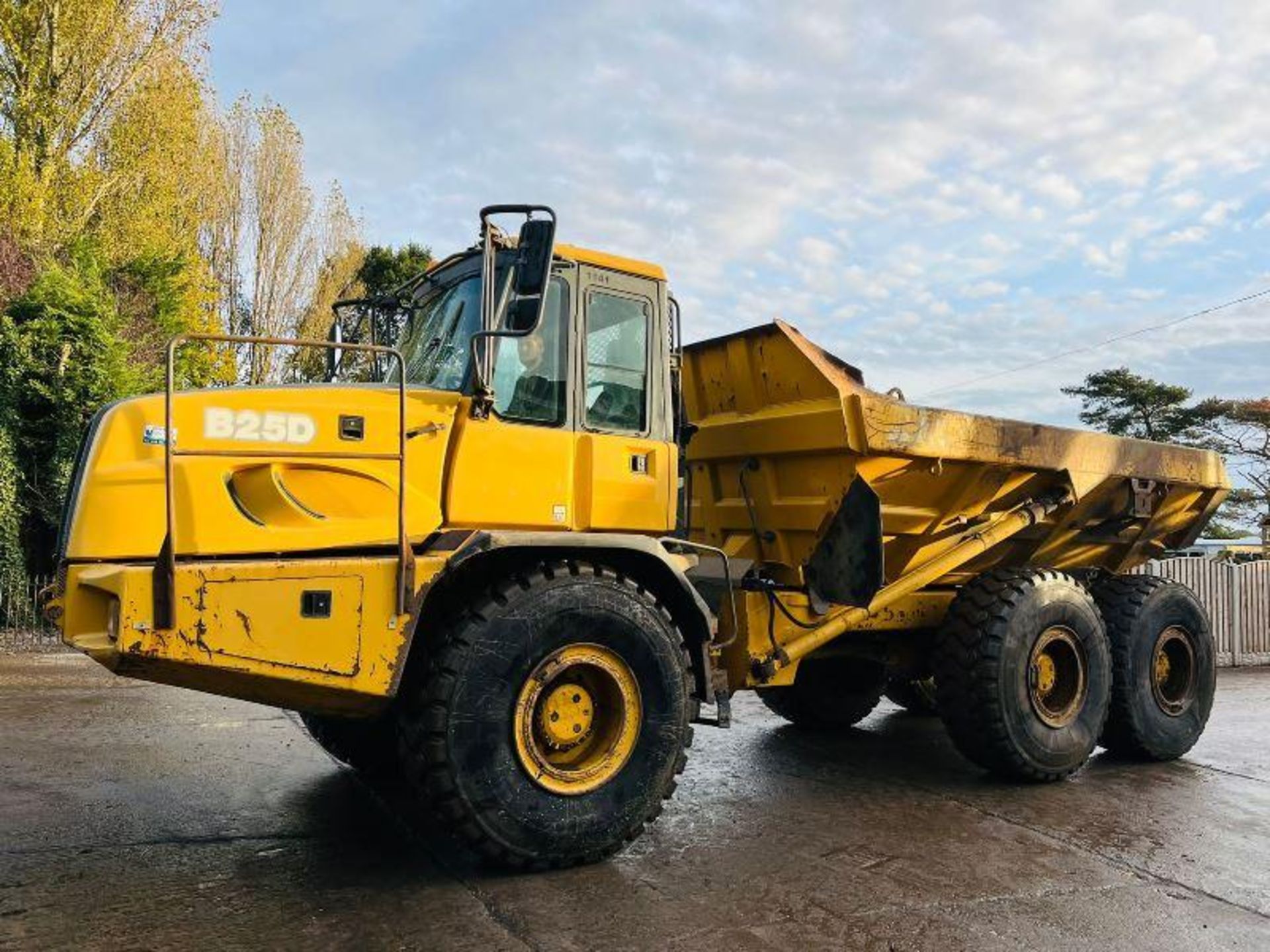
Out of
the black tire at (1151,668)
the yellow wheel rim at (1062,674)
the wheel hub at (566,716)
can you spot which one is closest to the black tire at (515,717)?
the wheel hub at (566,716)

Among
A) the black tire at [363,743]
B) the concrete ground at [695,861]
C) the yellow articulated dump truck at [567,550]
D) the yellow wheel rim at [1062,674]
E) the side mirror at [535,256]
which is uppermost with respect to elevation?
the side mirror at [535,256]

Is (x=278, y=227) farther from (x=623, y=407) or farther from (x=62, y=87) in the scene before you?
(x=623, y=407)

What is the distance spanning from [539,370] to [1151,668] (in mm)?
4978

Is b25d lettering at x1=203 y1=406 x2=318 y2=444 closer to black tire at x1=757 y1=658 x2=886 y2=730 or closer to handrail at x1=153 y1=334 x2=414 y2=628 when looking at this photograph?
handrail at x1=153 y1=334 x2=414 y2=628

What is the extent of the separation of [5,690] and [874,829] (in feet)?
26.6

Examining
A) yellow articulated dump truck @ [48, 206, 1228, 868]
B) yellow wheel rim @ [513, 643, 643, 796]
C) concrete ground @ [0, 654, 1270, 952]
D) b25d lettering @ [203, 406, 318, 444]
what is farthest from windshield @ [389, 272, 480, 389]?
concrete ground @ [0, 654, 1270, 952]

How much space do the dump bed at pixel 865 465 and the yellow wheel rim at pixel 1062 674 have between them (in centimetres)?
74

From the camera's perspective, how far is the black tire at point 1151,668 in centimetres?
683

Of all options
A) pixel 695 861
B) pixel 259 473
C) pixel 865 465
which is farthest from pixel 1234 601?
pixel 259 473

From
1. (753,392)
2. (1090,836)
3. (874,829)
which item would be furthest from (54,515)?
(1090,836)

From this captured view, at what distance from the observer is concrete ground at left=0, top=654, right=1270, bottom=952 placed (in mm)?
3656

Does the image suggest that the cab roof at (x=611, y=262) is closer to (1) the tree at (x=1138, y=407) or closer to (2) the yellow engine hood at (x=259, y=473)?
(2) the yellow engine hood at (x=259, y=473)

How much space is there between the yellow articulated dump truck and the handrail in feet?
0.05

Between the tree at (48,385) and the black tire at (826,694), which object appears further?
the tree at (48,385)
